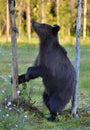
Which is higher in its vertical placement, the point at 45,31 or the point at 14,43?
the point at 45,31

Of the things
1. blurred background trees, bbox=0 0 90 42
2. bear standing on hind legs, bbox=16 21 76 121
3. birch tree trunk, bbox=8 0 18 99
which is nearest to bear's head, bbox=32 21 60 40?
bear standing on hind legs, bbox=16 21 76 121

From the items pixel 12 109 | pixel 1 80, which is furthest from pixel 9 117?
pixel 1 80

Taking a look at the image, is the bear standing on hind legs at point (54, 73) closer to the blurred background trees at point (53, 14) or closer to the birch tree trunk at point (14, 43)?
the birch tree trunk at point (14, 43)

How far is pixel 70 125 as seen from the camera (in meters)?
8.49

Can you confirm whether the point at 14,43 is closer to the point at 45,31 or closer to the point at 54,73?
the point at 45,31

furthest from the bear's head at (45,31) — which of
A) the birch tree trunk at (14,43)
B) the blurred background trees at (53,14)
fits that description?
the blurred background trees at (53,14)

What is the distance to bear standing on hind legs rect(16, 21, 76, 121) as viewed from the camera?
29.0 ft

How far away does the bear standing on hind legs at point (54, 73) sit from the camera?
8836mm

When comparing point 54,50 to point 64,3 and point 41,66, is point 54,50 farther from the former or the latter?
point 64,3

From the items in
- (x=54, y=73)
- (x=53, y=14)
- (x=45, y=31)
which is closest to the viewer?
(x=54, y=73)

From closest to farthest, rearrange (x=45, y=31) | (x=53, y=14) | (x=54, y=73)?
(x=54, y=73) < (x=45, y=31) < (x=53, y=14)

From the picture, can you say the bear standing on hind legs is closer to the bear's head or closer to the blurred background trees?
the bear's head

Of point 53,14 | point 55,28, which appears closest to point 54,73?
point 55,28

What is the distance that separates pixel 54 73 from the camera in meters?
8.86
